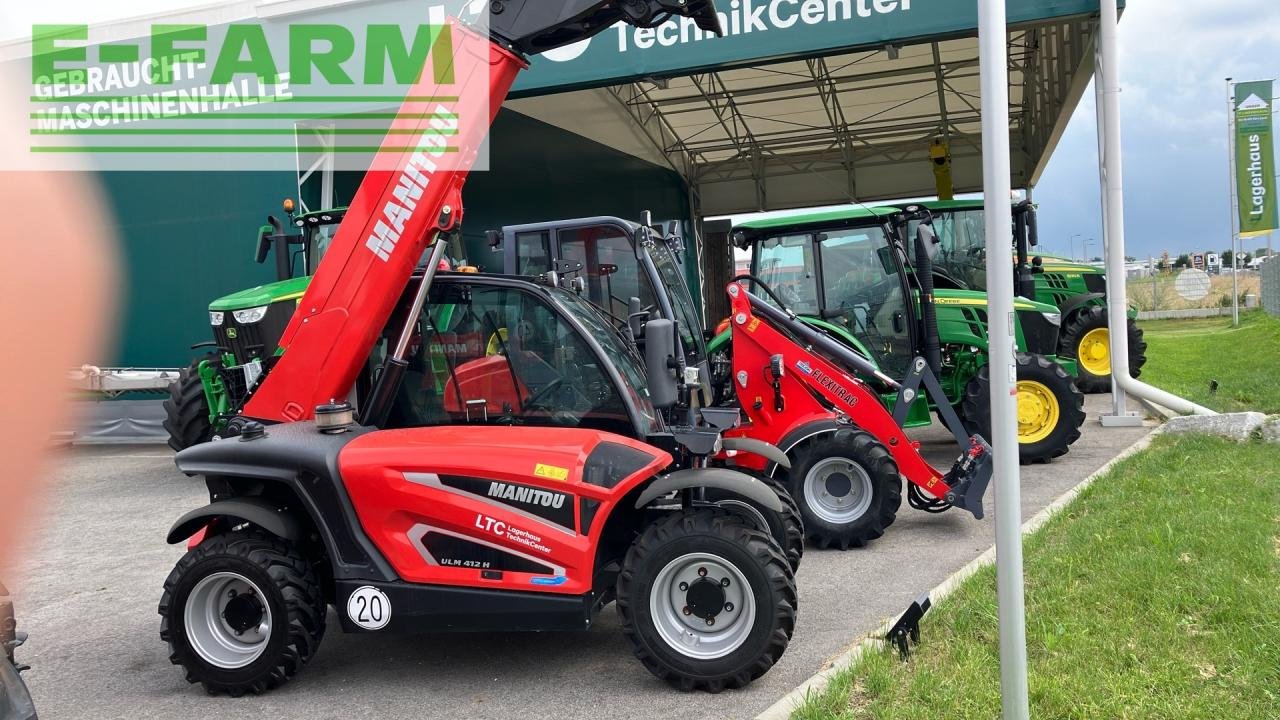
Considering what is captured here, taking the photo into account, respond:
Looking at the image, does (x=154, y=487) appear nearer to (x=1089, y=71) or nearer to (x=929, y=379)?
(x=929, y=379)

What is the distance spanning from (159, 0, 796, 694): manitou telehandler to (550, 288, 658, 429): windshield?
0.02 metres

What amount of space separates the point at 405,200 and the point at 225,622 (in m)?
2.31

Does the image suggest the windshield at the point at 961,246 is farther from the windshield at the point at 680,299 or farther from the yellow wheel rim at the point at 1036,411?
the windshield at the point at 680,299

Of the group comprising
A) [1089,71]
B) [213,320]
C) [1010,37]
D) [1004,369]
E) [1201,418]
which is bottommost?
[1201,418]

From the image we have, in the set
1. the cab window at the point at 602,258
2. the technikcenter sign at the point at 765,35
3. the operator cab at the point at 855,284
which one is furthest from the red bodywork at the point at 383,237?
the technikcenter sign at the point at 765,35

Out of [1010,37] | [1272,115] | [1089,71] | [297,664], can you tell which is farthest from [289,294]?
[1272,115]

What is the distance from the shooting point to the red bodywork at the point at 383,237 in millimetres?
5281

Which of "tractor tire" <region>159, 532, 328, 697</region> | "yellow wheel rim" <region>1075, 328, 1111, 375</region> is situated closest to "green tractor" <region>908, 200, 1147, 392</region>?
"yellow wheel rim" <region>1075, 328, 1111, 375</region>

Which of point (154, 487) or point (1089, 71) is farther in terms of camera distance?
point (1089, 71)

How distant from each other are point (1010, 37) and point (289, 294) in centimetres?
1250

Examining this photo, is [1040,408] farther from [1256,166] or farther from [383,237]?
[1256,166]

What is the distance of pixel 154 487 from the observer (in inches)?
404

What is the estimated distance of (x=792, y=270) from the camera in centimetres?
947

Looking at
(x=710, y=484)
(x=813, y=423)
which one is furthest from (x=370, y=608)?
(x=813, y=423)
